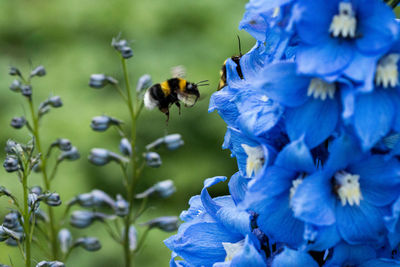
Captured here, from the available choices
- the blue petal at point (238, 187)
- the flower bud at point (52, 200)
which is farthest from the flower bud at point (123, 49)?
the blue petal at point (238, 187)

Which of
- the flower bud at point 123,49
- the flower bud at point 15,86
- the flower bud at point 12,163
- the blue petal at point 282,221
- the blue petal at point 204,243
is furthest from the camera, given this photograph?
the flower bud at point 15,86

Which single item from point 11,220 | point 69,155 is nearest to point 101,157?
point 69,155

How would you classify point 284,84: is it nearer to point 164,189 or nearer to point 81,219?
point 164,189

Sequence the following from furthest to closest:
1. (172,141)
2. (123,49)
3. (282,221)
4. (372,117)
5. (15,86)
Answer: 1. (172,141)
2. (15,86)
3. (123,49)
4. (282,221)
5. (372,117)

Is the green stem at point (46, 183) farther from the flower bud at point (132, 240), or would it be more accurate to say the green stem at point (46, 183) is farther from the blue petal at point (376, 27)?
the blue petal at point (376, 27)

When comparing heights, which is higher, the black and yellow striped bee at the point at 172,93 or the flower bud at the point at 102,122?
the black and yellow striped bee at the point at 172,93
